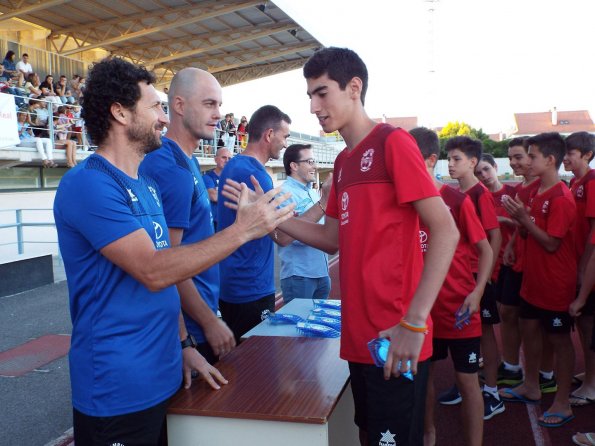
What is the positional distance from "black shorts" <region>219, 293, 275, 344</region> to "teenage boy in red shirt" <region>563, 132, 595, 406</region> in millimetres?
2498

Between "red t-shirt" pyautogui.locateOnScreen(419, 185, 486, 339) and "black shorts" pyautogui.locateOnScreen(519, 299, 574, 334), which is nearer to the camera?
"red t-shirt" pyautogui.locateOnScreen(419, 185, 486, 339)

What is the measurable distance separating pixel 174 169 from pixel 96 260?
763 mm

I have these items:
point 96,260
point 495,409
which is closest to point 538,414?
point 495,409

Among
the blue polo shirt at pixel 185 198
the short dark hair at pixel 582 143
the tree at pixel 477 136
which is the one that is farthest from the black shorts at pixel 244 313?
the tree at pixel 477 136

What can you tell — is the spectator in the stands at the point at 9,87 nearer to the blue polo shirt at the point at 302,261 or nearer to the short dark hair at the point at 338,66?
the blue polo shirt at the point at 302,261

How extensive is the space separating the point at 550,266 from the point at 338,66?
282 cm

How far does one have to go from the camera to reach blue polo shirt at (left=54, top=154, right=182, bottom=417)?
5.69 ft

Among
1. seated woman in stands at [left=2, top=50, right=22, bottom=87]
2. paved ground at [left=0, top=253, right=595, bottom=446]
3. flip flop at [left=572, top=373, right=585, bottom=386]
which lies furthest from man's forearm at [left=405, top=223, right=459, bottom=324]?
seated woman in stands at [left=2, top=50, right=22, bottom=87]

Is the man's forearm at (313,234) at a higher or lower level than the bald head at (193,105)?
lower

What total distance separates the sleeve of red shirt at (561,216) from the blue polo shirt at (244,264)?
221cm

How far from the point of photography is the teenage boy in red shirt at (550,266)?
3889 millimetres

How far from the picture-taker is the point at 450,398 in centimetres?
435

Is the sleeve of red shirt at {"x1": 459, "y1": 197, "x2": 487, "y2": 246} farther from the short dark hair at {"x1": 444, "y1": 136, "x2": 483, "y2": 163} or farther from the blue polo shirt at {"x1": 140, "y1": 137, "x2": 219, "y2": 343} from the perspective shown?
the blue polo shirt at {"x1": 140, "y1": 137, "x2": 219, "y2": 343}

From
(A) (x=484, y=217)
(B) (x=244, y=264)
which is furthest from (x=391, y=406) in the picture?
(A) (x=484, y=217)
